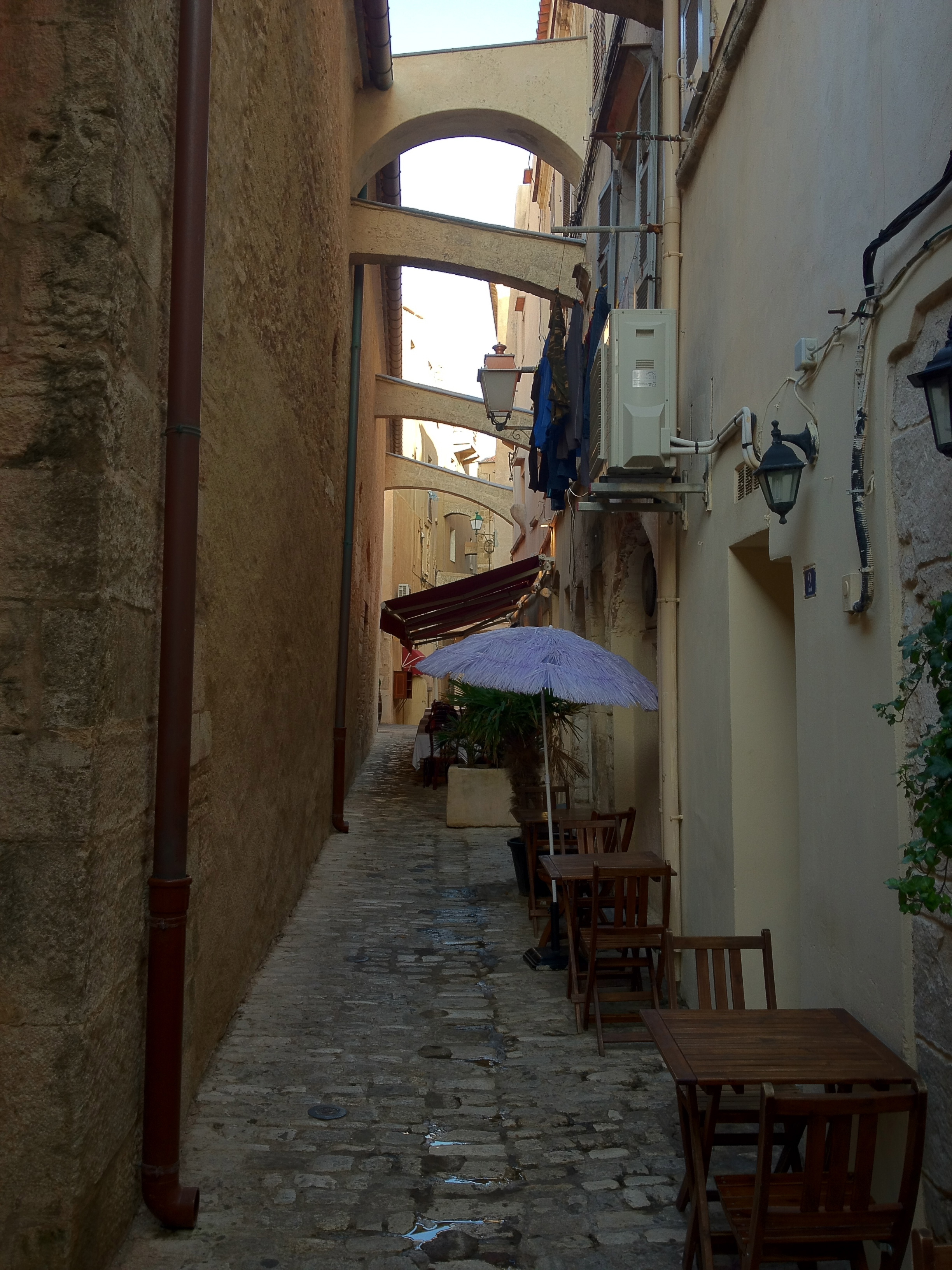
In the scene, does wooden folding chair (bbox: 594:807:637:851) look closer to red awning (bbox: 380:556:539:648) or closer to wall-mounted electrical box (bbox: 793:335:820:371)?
wall-mounted electrical box (bbox: 793:335:820:371)

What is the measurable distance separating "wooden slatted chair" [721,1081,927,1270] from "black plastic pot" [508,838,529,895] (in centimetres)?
507

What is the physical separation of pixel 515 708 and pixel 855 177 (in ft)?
16.8

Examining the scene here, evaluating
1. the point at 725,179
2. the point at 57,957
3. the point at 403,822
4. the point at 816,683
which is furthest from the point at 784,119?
the point at 403,822

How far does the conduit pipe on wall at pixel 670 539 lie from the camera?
228 inches

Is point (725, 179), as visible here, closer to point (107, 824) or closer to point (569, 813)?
point (107, 824)

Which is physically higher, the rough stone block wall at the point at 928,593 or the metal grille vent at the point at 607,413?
the metal grille vent at the point at 607,413

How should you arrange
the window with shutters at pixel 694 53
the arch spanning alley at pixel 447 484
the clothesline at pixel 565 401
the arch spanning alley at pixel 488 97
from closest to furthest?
the window with shutters at pixel 694 53 → the clothesline at pixel 565 401 → the arch spanning alley at pixel 488 97 → the arch spanning alley at pixel 447 484

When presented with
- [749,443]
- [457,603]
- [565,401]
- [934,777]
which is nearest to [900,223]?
[749,443]

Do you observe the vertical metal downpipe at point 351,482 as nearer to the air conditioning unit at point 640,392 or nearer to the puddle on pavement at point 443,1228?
the air conditioning unit at point 640,392

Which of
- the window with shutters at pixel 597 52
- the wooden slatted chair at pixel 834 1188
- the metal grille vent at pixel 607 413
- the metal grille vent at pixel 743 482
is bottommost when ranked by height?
the wooden slatted chair at pixel 834 1188

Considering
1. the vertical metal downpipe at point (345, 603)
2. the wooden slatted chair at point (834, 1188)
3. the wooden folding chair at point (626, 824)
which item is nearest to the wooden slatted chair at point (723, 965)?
the wooden slatted chair at point (834, 1188)

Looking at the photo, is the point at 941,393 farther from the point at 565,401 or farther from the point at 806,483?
the point at 565,401

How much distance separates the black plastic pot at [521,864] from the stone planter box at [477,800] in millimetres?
2994

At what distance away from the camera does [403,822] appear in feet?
36.3
